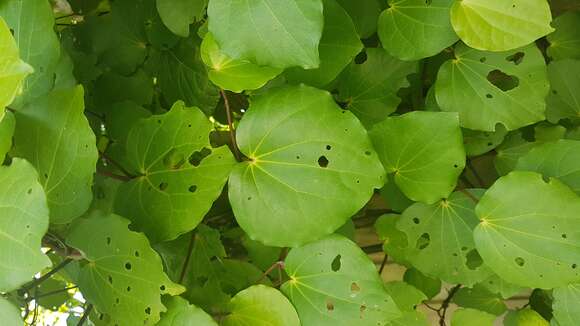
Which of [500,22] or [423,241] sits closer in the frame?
[500,22]

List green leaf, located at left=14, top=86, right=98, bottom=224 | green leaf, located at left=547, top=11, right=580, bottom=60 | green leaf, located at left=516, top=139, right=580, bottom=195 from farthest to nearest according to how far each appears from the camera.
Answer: green leaf, located at left=547, top=11, right=580, bottom=60, green leaf, located at left=516, top=139, right=580, bottom=195, green leaf, located at left=14, top=86, right=98, bottom=224

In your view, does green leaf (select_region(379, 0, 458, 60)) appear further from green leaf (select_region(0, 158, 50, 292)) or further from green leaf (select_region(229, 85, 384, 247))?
green leaf (select_region(0, 158, 50, 292))

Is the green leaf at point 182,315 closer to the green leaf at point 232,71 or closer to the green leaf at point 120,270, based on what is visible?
the green leaf at point 120,270

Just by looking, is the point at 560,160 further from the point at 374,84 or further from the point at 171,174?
the point at 171,174

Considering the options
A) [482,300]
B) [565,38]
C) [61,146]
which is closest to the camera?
[61,146]

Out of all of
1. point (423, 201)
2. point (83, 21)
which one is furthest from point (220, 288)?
point (83, 21)

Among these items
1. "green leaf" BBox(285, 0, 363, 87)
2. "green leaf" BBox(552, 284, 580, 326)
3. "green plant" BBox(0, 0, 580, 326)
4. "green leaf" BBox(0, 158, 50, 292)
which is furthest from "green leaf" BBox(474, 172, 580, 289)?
"green leaf" BBox(0, 158, 50, 292)

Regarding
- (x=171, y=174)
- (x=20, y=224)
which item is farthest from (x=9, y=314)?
(x=171, y=174)
